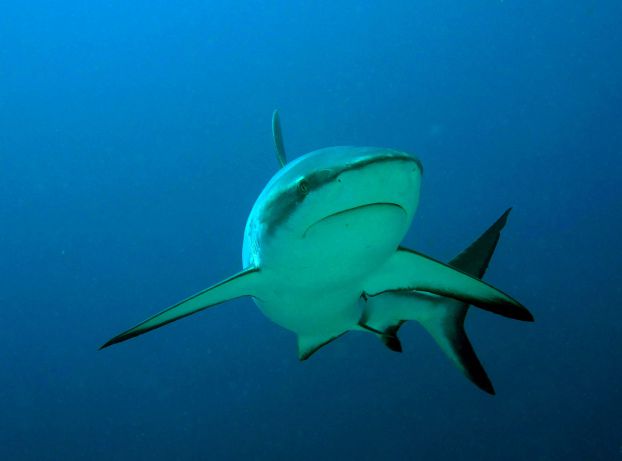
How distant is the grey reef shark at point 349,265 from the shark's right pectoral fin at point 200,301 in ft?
0.03

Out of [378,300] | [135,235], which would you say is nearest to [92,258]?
[135,235]

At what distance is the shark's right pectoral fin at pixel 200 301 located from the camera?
2910 mm

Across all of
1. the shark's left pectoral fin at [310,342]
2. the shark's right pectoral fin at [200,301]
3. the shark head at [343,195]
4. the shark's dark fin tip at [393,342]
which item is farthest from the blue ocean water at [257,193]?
the shark head at [343,195]

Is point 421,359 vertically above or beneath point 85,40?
beneath

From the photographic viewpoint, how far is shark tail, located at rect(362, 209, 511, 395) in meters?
4.07

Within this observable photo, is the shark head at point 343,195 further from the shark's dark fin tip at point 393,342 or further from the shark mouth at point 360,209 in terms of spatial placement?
the shark's dark fin tip at point 393,342

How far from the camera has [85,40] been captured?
1224 inches

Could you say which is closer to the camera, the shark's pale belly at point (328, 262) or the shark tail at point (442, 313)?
the shark's pale belly at point (328, 262)

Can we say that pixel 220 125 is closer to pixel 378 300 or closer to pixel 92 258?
pixel 92 258

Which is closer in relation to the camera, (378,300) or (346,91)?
(378,300)

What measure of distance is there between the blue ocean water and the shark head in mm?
13346

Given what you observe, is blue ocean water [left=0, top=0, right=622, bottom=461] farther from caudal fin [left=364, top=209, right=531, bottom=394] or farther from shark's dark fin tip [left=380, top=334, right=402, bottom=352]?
caudal fin [left=364, top=209, right=531, bottom=394]

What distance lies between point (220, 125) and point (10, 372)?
16669mm

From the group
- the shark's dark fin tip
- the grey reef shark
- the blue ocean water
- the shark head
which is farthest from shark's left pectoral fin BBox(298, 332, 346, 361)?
the blue ocean water
